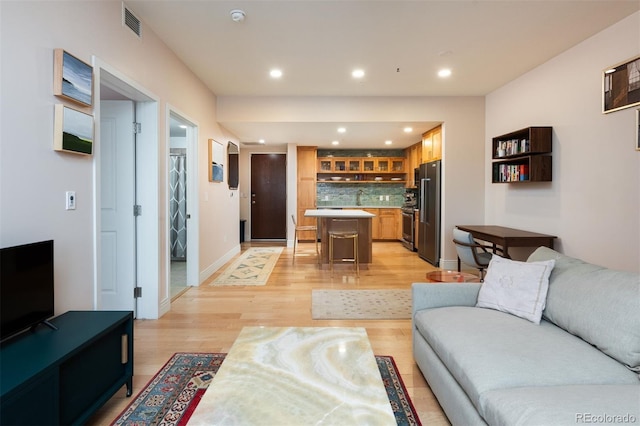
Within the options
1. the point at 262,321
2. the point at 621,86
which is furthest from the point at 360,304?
the point at 621,86

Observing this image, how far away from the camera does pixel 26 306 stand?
4.94 feet

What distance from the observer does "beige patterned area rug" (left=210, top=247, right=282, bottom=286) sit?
173 inches

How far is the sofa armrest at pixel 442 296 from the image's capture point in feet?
7.14

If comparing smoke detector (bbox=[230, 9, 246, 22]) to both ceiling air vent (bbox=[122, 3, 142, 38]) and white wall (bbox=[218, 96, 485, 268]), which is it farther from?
white wall (bbox=[218, 96, 485, 268])

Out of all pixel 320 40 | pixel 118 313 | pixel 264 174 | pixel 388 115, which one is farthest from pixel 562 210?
pixel 264 174

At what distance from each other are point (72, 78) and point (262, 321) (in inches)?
92.9

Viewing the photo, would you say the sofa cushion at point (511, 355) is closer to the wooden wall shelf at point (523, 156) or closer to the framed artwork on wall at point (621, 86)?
the framed artwork on wall at point (621, 86)

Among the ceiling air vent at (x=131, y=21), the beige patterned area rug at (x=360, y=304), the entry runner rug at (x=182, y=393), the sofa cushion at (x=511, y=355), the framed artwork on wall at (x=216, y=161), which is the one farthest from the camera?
the framed artwork on wall at (x=216, y=161)

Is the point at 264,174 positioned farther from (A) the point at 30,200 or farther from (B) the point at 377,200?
(A) the point at 30,200

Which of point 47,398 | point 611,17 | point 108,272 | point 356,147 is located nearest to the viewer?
point 47,398

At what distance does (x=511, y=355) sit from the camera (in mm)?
1458

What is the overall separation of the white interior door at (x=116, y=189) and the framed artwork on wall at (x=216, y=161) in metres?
1.66

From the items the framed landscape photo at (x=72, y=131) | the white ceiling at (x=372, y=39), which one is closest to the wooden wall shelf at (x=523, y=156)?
the white ceiling at (x=372, y=39)

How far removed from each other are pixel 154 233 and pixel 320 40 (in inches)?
97.9
